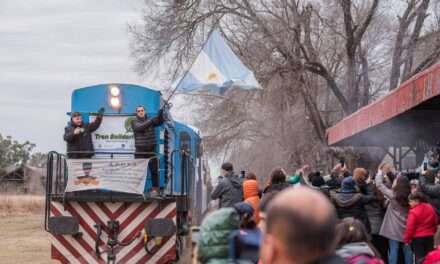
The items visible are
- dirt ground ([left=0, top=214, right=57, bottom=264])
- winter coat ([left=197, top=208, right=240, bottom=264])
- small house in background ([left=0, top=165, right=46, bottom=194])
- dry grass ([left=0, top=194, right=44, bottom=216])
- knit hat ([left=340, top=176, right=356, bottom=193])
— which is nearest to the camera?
winter coat ([left=197, top=208, right=240, bottom=264])

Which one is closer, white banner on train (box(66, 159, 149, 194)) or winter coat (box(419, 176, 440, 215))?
winter coat (box(419, 176, 440, 215))

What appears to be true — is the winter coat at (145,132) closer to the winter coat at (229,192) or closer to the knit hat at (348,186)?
the winter coat at (229,192)

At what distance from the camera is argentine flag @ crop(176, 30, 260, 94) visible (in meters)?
18.1

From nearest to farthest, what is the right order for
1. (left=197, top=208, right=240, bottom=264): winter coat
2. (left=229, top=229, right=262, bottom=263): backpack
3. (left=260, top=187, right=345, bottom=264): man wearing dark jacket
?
(left=260, top=187, right=345, bottom=264): man wearing dark jacket < (left=229, top=229, right=262, bottom=263): backpack < (left=197, top=208, right=240, bottom=264): winter coat

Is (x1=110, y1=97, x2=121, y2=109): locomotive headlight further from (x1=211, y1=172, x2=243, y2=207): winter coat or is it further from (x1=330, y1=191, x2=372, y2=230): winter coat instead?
(x1=330, y1=191, x2=372, y2=230): winter coat

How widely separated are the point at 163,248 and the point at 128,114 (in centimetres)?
250

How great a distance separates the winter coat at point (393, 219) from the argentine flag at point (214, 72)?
5952mm

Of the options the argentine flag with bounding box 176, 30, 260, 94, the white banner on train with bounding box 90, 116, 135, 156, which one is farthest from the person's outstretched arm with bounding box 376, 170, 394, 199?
the argentine flag with bounding box 176, 30, 260, 94

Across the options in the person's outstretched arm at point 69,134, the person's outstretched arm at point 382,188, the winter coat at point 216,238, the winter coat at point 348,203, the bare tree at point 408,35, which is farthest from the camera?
the bare tree at point 408,35

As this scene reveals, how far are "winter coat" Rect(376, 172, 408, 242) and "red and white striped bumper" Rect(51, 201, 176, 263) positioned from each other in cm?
347

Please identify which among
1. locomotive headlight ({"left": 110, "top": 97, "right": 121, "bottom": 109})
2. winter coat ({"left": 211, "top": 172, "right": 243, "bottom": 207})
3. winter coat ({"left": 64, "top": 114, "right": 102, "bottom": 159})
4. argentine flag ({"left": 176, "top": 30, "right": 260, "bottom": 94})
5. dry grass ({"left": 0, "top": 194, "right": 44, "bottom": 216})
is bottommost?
dry grass ({"left": 0, "top": 194, "right": 44, "bottom": 216})

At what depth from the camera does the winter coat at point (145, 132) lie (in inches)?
568

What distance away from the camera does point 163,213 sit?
14.3m

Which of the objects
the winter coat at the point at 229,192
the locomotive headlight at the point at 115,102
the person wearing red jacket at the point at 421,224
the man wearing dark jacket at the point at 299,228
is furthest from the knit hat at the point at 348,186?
the man wearing dark jacket at the point at 299,228
